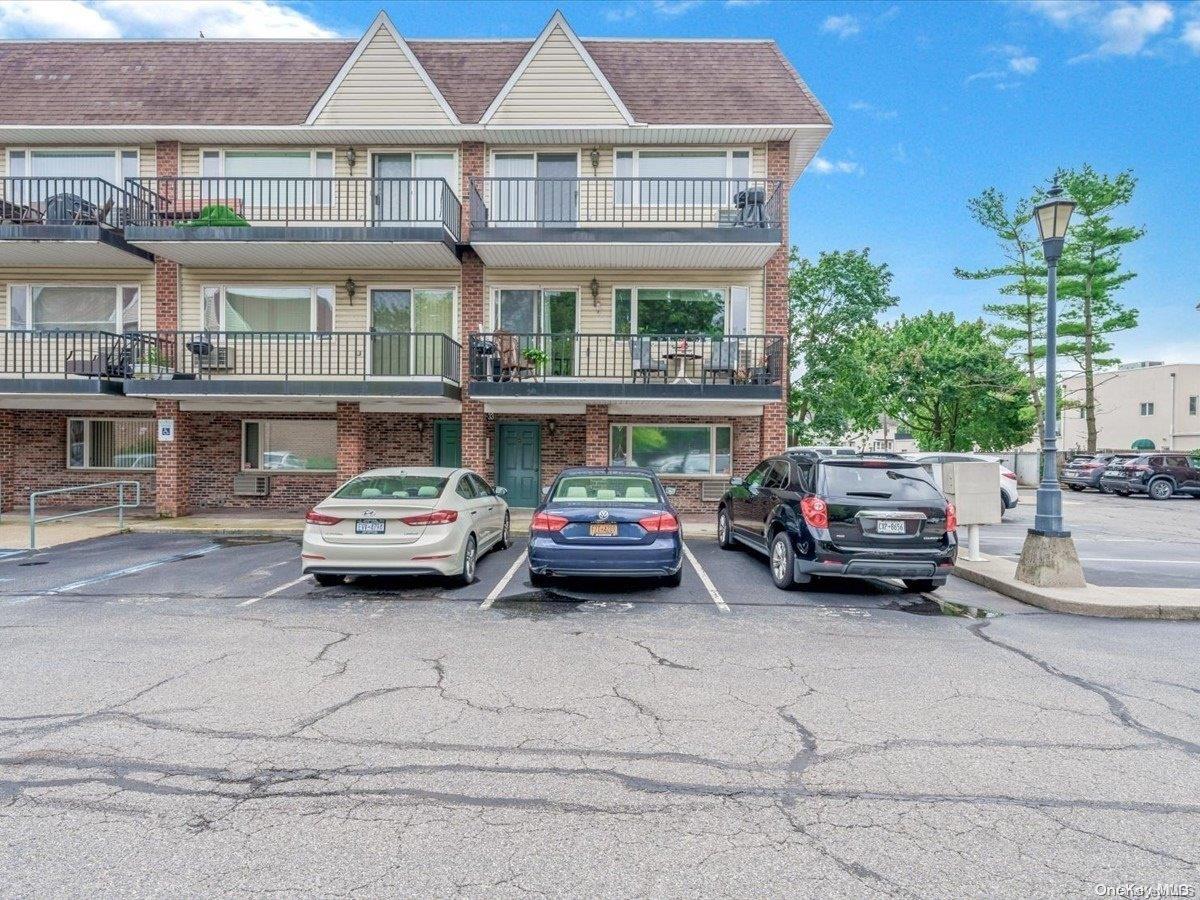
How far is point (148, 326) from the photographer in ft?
50.1

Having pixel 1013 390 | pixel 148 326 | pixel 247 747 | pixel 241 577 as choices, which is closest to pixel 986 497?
pixel 247 747

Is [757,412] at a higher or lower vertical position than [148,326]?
lower

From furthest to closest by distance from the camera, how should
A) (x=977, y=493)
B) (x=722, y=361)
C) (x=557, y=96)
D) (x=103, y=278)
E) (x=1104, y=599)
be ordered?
(x=103, y=278), (x=557, y=96), (x=722, y=361), (x=977, y=493), (x=1104, y=599)

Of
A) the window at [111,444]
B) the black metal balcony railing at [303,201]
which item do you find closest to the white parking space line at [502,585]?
the black metal balcony railing at [303,201]

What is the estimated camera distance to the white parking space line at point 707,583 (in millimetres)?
7473

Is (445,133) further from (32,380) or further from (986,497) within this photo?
(986,497)

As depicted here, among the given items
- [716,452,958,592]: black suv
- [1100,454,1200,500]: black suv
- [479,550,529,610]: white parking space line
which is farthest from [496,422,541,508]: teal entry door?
[1100,454,1200,500]: black suv

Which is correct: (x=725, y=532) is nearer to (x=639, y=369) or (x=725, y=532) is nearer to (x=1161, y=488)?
(x=639, y=369)

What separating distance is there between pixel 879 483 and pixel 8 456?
1985 centimetres

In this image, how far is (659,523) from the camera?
301 inches

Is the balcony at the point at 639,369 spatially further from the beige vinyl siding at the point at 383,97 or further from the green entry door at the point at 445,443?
the beige vinyl siding at the point at 383,97

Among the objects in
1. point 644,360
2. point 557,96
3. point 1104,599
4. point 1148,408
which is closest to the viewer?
point 1104,599

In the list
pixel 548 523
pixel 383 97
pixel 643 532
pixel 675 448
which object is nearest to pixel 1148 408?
pixel 675 448

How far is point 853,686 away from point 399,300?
13685mm
